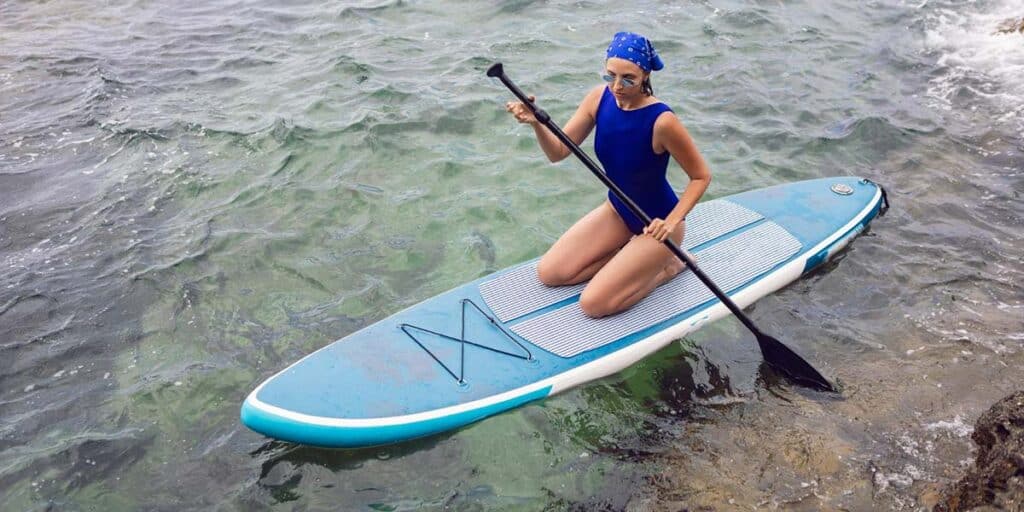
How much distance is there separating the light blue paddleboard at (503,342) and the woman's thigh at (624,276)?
0.11m

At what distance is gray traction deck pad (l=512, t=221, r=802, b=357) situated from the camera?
5.07 m

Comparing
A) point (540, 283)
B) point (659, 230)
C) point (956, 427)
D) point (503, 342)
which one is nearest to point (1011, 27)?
point (956, 427)

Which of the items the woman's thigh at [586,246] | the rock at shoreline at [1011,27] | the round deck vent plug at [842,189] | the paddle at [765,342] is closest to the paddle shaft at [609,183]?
the paddle at [765,342]

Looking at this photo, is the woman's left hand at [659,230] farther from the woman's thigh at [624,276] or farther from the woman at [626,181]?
the woman's thigh at [624,276]

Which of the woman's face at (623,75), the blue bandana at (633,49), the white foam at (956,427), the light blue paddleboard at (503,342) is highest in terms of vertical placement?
the blue bandana at (633,49)

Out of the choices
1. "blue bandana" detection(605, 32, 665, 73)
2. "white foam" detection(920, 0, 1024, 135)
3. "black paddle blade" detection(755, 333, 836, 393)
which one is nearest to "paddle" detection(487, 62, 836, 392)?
"black paddle blade" detection(755, 333, 836, 393)

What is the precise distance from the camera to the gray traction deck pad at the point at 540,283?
17.5 feet

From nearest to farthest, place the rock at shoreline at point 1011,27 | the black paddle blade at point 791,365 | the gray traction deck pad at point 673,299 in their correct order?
the black paddle blade at point 791,365, the gray traction deck pad at point 673,299, the rock at shoreline at point 1011,27

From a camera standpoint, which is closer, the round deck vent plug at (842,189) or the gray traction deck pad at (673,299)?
the gray traction deck pad at (673,299)

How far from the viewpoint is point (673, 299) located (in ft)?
17.9

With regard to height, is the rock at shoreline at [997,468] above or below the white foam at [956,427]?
above

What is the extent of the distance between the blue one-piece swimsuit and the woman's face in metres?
0.20

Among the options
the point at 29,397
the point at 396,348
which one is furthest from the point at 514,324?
the point at 29,397

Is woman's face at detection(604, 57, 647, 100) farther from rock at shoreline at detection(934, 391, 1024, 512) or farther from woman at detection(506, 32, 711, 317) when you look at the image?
rock at shoreline at detection(934, 391, 1024, 512)
